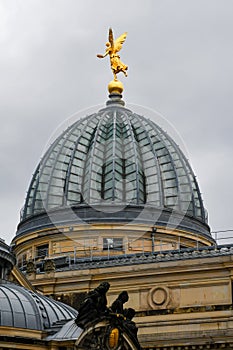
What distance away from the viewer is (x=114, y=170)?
68.4m

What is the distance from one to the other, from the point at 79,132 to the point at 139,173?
5.59m

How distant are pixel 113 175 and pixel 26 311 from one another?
32710 millimetres

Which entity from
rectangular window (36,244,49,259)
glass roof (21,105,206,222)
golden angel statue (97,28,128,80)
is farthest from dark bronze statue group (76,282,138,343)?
golden angel statue (97,28,128,80)

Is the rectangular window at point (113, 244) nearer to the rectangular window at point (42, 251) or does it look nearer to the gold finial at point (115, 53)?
the rectangular window at point (42, 251)

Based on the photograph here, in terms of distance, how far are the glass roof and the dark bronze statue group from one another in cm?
3086

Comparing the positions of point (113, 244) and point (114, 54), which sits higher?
point (114, 54)

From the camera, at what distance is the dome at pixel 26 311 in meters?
35.0

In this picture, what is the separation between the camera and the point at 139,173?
6844 cm

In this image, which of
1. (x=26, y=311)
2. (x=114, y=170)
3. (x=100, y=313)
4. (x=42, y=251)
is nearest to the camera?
(x=100, y=313)

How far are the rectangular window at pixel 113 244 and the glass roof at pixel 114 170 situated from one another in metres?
3.04

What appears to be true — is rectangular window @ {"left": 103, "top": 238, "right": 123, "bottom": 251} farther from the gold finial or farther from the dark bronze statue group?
the dark bronze statue group

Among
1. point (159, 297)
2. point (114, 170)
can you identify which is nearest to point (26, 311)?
point (159, 297)

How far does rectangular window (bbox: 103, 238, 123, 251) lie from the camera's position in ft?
207

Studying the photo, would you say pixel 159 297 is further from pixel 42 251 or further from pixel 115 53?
pixel 115 53
